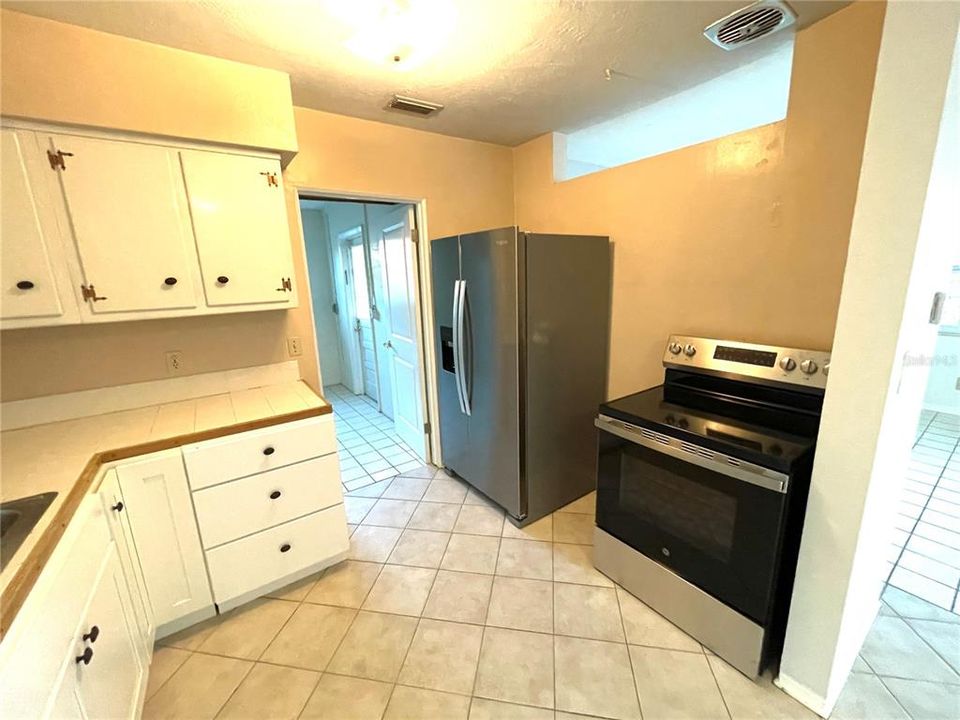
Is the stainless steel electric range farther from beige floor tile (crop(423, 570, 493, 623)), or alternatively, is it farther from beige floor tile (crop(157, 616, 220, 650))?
beige floor tile (crop(157, 616, 220, 650))

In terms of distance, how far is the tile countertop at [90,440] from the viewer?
0.96 metres

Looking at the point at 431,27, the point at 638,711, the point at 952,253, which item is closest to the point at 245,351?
the point at 431,27

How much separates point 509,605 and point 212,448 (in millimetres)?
1467

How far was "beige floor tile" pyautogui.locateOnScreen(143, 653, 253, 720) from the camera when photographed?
1453 mm

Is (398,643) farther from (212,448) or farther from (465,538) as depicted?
(212,448)

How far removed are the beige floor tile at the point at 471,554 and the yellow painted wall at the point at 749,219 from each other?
4.07 ft

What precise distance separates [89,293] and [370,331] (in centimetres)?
277

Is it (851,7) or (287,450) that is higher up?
(851,7)

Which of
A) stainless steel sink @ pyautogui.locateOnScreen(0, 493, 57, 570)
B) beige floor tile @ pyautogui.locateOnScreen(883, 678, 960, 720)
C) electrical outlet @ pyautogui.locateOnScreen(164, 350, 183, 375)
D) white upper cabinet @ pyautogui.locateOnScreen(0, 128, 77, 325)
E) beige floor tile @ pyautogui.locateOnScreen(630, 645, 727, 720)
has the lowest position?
beige floor tile @ pyautogui.locateOnScreen(630, 645, 727, 720)

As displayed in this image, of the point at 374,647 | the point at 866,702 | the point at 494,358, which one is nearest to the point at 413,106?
the point at 494,358

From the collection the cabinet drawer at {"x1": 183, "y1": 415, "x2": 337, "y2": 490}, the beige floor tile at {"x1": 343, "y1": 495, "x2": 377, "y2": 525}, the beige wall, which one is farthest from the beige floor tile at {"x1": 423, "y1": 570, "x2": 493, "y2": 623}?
the beige wall

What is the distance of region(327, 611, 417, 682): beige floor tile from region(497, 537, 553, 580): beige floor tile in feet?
1.79

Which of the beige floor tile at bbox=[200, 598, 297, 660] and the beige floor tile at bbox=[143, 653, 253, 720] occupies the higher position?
the beige floor tile at bbox=[143, 653, 253, 720]

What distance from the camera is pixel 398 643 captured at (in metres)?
1.71
